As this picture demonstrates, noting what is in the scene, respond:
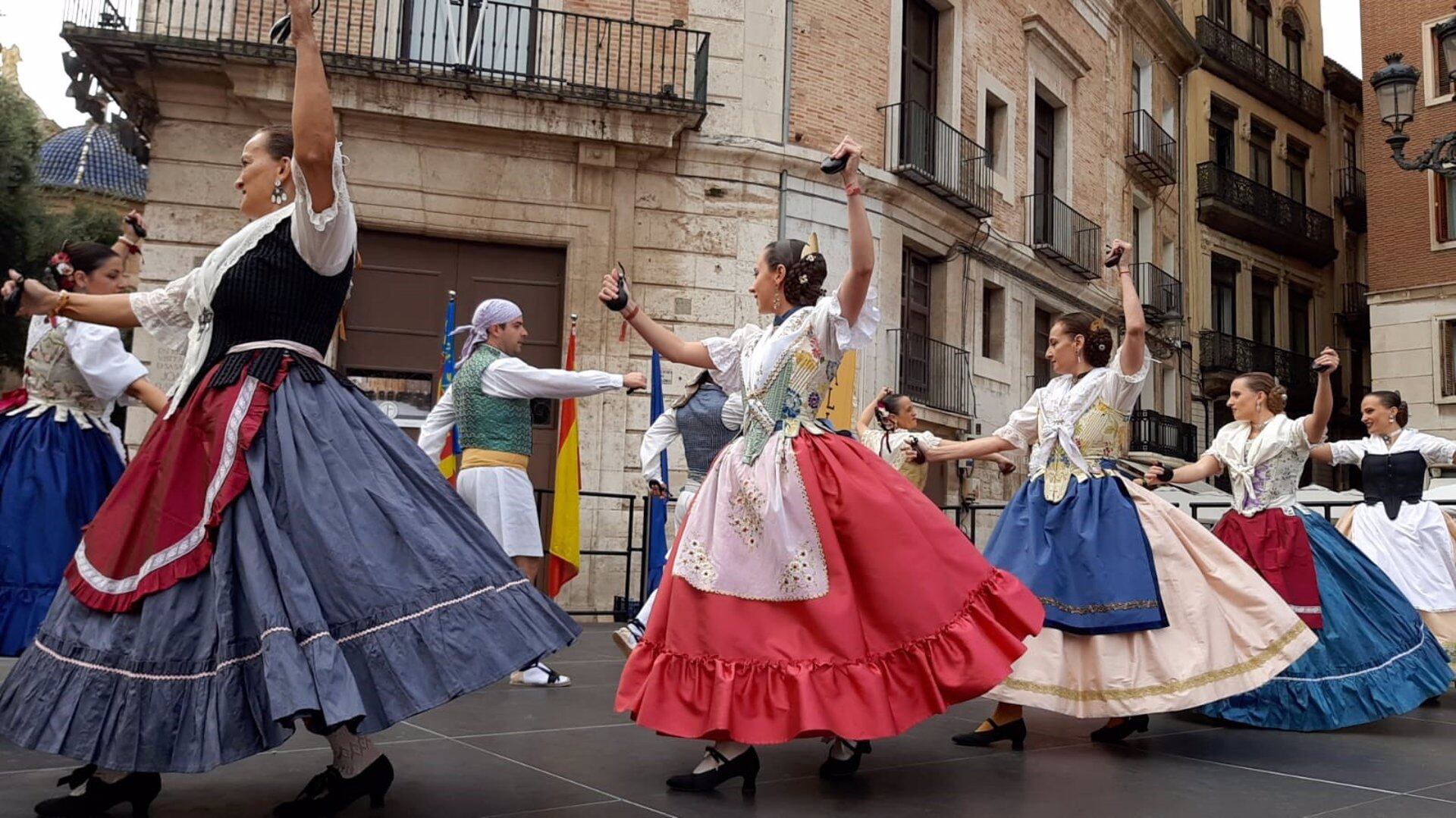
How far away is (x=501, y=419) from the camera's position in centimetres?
653

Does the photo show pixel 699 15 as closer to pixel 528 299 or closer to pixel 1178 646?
pixel 528 299

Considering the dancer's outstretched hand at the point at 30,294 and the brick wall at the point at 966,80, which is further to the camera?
the brick wall at the point at 966,80

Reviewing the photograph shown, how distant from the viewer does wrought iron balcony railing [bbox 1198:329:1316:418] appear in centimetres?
2542

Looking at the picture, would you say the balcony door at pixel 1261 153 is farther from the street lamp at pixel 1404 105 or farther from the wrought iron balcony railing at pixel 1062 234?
the street lamp at pixel 1404 105

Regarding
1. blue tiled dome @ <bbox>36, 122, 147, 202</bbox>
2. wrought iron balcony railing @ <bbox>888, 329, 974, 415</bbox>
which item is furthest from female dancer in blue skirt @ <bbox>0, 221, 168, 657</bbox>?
blue tiled dome @ <bbox>36, 122, 147, 202</bbox>

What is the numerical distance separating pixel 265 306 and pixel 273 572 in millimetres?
784

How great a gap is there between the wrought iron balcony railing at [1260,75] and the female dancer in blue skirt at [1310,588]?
71.8ft

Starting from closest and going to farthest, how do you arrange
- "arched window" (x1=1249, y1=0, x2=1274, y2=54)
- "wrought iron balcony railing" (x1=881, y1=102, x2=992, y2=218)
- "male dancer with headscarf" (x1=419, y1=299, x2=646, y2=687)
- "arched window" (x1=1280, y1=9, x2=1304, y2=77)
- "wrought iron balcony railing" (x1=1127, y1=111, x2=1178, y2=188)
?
"male dancer with headscarf" (x1=419, y1=299, x2=646, y2=687) → "wrought iron balcony railing" (x1=881, y1=102, x2=992, y2=218) → "wrought iron balcony railing" (x1=1127, y1=111, x2=1178, y2=188) → "arched window" (x1=1249, y1=0, x2=1274, y2=54) → "arched window" (x1=1280, y1=9, x2=1304, y2=77)

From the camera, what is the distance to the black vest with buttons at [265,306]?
3.26 meters

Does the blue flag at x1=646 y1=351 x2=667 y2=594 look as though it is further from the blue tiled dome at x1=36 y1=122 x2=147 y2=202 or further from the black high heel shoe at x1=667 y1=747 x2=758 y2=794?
the blue tiled dome at x1=36 y1=122 x2=147 y2=202

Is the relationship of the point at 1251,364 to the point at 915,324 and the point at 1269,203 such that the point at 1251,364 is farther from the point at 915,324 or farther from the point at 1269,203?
the point at 915,324

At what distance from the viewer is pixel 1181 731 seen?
17.6ft

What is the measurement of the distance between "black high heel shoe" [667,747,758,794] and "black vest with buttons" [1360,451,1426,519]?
5839mm

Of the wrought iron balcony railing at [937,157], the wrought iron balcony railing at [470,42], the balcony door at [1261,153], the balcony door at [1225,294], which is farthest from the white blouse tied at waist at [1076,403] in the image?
the balcony door at [1261,153]
